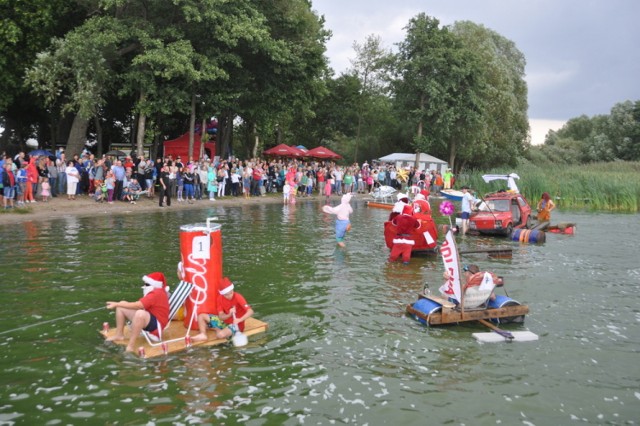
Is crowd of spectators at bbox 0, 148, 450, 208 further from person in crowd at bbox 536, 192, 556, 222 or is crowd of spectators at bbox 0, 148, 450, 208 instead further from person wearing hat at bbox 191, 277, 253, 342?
person wearing hat at bbox 191, 277, 253, 342

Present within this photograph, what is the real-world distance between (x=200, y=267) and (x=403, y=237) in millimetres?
8637

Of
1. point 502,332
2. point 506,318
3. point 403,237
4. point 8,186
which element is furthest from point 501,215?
point 8,186

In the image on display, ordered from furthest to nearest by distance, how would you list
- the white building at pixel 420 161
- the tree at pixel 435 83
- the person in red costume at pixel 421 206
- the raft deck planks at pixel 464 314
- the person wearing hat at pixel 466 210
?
1. the white building at pixel 420 161
2. the tree at pixel 435 83
3. the person wearing hat at pixel 466 210
4. the person in red costume at pixel 421 206
5. the raft deck planks at pixel 464 314

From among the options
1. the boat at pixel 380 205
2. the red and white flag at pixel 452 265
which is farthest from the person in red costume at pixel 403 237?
the boat at pixel 380 205

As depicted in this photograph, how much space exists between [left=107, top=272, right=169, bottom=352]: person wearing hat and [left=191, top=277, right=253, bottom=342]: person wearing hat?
2.15 feet

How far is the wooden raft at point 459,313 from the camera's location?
1069 cm

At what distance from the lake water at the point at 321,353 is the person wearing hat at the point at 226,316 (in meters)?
0.37

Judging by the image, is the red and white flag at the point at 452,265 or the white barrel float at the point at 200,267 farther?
the red and white flag at the point at 452,265

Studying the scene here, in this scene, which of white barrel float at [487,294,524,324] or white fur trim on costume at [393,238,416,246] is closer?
white barrel float at [487,294,524,324]

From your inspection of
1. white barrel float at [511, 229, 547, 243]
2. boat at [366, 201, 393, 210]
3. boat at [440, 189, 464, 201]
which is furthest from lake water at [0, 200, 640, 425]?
boat at [440, 189, 464, 201]

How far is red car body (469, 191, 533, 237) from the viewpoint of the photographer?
23.8 meters

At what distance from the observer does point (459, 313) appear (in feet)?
35.5

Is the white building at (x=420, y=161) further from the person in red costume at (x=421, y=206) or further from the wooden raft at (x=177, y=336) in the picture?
the wooden raft at (x=177, y=336)

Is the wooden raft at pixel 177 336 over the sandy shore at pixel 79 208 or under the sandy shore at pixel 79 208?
under
